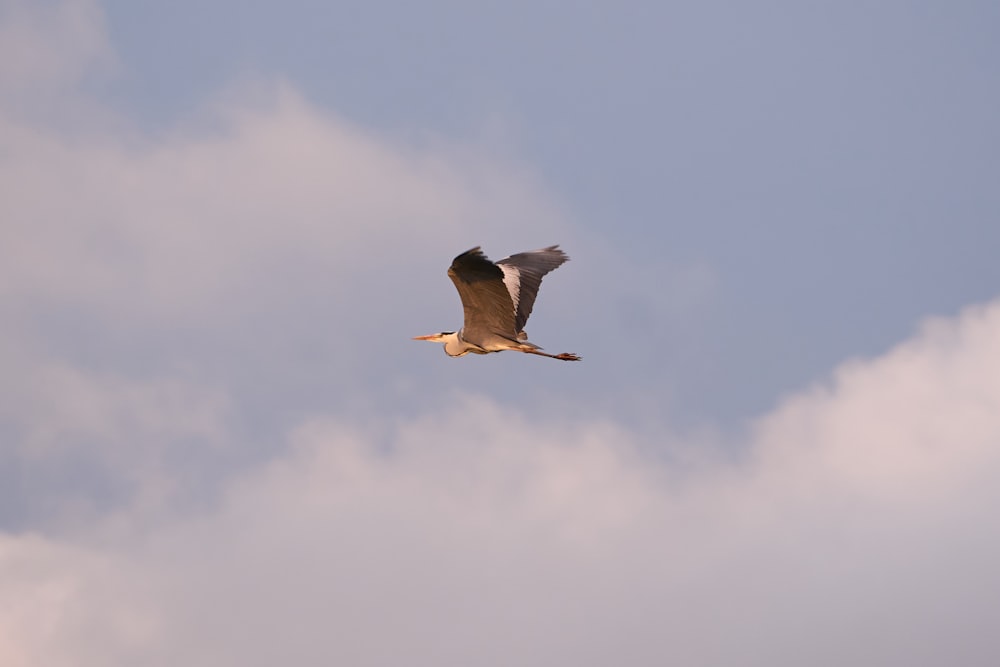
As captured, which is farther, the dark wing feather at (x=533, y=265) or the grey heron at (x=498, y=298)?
the dark wing feather at (x=533, y=265)

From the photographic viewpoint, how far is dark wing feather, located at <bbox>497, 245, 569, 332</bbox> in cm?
2773

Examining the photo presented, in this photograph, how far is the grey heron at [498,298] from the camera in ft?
87.0

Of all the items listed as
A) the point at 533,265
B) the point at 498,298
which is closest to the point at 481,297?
the point at 498,298

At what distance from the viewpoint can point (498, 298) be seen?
27875 millimetres

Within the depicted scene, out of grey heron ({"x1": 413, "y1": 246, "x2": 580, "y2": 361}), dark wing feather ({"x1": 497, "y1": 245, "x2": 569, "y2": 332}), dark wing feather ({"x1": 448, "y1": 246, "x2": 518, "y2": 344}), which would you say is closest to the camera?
dark wing feather ({"x1": 448, "y1": 246, "x2": 518, "y2": 344})

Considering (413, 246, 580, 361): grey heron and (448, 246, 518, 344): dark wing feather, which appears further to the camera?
(413, 246, 580, 361): grey heron

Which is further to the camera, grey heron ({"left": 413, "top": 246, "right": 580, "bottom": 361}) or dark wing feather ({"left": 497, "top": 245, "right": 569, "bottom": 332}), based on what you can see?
dark wing feather ({"left": 497, "top": 245, "right": 569, "bottom": 332})

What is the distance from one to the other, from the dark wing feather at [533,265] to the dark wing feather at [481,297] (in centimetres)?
42

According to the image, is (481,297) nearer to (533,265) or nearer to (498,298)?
(498,298)

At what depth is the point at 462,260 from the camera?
83.9ft

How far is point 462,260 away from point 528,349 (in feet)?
14.3

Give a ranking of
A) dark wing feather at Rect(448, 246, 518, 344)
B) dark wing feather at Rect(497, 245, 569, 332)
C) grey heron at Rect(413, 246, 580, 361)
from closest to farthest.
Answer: dark wing feather at Rect(448, 246, 518, 344) < grey heron at Rect(413, 246, 580, 361) < dark wing feather at Rect(497, 245, 569, 332)

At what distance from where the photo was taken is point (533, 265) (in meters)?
27.8

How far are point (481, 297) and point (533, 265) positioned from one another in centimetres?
118
